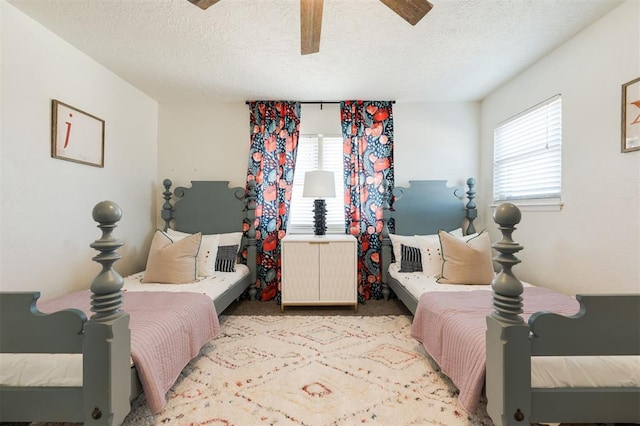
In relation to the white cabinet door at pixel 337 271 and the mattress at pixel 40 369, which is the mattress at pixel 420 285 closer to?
the white cabinet door at pixel 337 271

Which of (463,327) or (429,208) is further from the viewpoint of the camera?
(429,208)

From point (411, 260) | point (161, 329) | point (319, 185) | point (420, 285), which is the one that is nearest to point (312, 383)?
point (161, 329)

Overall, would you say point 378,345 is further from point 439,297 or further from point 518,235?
point 518,235

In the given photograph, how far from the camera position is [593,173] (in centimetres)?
195

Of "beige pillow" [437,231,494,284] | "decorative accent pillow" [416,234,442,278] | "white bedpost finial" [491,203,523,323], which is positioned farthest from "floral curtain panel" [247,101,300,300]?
"white bedpost finial" [491,203,523,323]

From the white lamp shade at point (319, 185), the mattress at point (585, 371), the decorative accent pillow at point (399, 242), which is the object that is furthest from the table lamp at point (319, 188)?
the mattress at point (585, 371)

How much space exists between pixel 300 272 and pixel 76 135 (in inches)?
87.9

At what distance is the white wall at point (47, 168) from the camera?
1.80 meters

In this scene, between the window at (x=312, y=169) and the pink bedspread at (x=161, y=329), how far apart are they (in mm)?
1598

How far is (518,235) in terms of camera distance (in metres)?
2.68

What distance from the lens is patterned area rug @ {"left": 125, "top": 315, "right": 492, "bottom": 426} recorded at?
56.7 inches

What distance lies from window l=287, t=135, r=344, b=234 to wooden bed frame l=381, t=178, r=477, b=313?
581 millimetres

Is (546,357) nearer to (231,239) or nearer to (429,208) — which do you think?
(429,208)

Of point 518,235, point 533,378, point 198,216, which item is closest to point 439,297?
point 533,378
